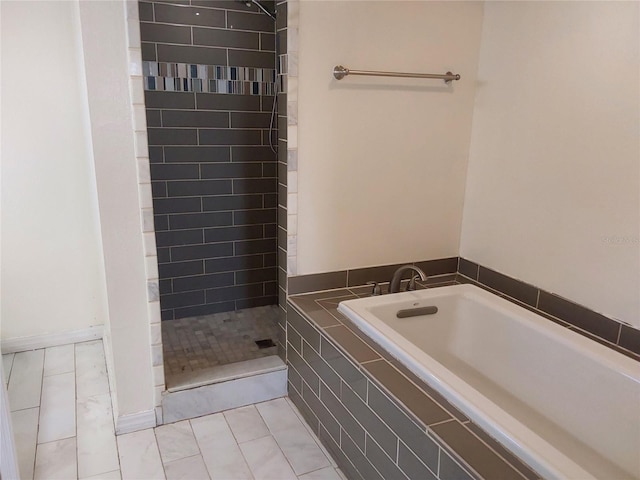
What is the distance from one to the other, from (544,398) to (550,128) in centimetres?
112

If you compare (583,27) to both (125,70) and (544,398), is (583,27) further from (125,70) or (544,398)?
(125,70)

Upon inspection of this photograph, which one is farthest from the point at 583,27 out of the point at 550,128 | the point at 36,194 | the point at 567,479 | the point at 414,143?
the point at 36,194

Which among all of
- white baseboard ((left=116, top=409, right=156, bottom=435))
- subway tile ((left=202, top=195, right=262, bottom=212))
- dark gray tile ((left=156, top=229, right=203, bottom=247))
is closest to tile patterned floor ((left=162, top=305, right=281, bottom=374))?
white baseboard ((left=116, top=409, right=156, bottom=435))

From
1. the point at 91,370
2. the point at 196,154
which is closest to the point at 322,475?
the point at 91,370

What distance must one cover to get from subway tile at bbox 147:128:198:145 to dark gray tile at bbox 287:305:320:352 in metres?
1.25

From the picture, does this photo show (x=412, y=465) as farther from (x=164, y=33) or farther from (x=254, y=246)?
(x=164, y=33)

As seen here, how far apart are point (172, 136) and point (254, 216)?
721mm

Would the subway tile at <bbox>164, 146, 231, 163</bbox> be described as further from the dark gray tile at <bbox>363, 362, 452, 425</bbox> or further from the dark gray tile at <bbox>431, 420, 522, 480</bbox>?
the dark gray tile at <bbox>431, 420, 522, 480</bbox>

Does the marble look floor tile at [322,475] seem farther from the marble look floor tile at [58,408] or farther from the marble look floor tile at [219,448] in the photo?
the marble look floor tile at [58,408]

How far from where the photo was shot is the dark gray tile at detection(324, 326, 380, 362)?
185 centimetres

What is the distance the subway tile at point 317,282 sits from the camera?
2404 millimetres

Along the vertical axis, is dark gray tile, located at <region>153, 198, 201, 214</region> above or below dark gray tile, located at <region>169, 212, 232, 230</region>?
above

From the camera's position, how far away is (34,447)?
2.13 meters

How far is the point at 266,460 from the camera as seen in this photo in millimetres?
2098
